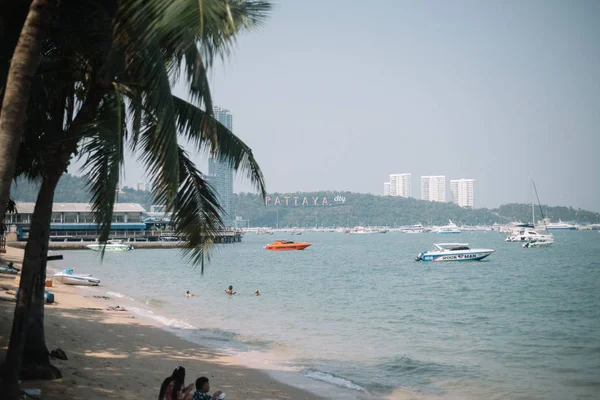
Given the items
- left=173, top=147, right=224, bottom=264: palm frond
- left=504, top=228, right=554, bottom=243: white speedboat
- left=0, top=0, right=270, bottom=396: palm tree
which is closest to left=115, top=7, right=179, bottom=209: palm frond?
left=0, top=0, right=270, bottom=396: palm tree

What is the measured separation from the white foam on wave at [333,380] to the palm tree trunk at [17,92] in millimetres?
10568

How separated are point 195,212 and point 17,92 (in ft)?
11.9

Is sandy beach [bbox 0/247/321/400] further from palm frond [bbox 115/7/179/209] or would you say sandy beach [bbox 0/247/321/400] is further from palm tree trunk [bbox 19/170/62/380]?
palm frond [bbox 115/7/179/209]

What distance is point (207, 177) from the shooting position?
9258 mm

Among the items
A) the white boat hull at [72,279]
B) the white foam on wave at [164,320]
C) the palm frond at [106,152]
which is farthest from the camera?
the white boat hull at [72,279]

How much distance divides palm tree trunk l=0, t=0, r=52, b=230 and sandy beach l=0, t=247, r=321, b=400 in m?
4.47

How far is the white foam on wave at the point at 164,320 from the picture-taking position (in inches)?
893

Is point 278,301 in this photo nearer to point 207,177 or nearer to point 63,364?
point 63,364

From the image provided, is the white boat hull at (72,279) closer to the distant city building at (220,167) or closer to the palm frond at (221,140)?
the distant city building at (220,167)

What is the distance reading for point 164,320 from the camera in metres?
24.0

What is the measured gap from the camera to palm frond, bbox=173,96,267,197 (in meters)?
8.23

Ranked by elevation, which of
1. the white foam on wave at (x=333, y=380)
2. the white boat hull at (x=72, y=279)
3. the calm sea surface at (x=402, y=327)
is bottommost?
the calm sea surface at (x=402, y=327)

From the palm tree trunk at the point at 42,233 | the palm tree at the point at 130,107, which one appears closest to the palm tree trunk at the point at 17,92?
the palm tree at the point at 130,107

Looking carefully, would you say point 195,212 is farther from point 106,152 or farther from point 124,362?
point 124,362
